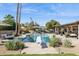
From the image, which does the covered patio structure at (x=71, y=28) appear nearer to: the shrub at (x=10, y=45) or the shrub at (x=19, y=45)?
the shrub at (x=19, y=45)

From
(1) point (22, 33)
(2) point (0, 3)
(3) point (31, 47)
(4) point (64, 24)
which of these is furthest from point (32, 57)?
(2) point (0, 3)

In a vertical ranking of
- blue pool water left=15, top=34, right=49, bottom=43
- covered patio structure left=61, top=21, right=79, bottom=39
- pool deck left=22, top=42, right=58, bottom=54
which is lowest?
pool deck left=22, top=42, right=58, bottom=54

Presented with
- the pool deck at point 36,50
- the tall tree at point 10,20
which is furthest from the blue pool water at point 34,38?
the tall tree at point 10,20

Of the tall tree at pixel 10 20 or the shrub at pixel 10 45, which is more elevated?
the tall tree at pixel 10 20

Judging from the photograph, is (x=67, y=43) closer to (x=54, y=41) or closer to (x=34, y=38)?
(x=54, y=41)

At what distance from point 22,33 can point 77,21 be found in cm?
90

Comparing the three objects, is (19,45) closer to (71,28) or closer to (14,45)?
(14,45)

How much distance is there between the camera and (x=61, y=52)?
4.21 meters

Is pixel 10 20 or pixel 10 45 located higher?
pixel 10 20

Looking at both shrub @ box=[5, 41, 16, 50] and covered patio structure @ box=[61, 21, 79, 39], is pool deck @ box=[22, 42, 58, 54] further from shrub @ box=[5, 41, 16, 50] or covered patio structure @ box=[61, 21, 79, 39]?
covered patio structure @ box=[61, 21, 79, 39]

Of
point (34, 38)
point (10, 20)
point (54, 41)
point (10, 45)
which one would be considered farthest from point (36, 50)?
point (10, 20)

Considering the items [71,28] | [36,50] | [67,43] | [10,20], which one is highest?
[10,20]

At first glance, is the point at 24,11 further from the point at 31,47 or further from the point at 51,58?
the point at 51,58

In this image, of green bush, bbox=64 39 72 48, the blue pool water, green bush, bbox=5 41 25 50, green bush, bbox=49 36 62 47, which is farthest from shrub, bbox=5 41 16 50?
green bush, bbox=64 39 72 48
